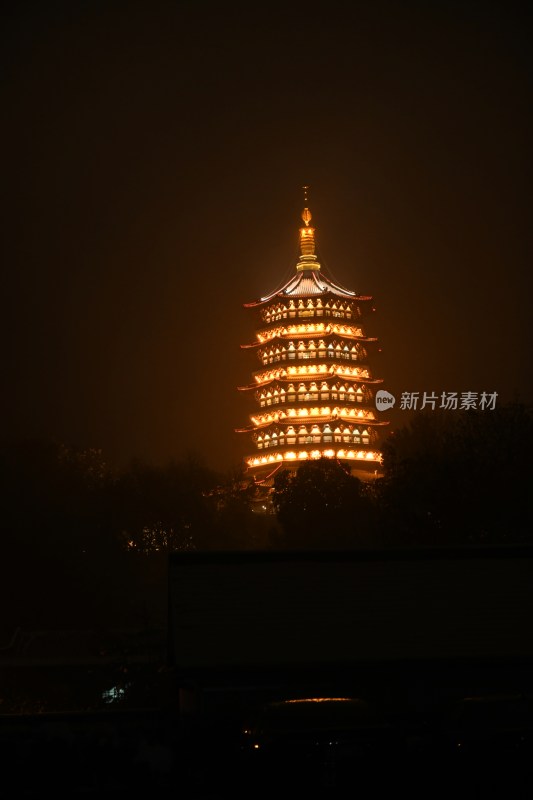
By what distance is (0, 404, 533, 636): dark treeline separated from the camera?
48.9m

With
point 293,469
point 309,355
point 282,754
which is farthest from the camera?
point 309,355

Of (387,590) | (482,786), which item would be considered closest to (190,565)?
(387,590)

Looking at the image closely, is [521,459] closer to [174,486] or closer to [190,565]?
[190,565]

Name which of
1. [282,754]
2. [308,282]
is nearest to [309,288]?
[308,282]

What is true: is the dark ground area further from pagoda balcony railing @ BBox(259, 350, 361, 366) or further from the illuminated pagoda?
pagoda balcony railing @ BBox(259, 350, 361, 366)

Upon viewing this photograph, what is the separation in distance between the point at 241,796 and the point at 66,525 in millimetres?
52299

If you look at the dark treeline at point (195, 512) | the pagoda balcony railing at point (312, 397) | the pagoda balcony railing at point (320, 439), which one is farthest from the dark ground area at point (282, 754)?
the pagoda balcony railing at point (312, 397)

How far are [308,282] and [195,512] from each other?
42121 mm

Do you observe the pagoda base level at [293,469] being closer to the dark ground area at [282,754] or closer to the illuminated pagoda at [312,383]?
the illuminated pagoda at [312,383]

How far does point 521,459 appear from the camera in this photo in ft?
167

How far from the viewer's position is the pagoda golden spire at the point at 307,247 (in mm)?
129250

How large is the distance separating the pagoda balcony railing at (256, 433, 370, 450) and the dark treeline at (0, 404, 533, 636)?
626 inches

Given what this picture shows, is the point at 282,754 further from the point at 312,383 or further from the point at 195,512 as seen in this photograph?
the point at 312,383

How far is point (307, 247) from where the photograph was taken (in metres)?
132
